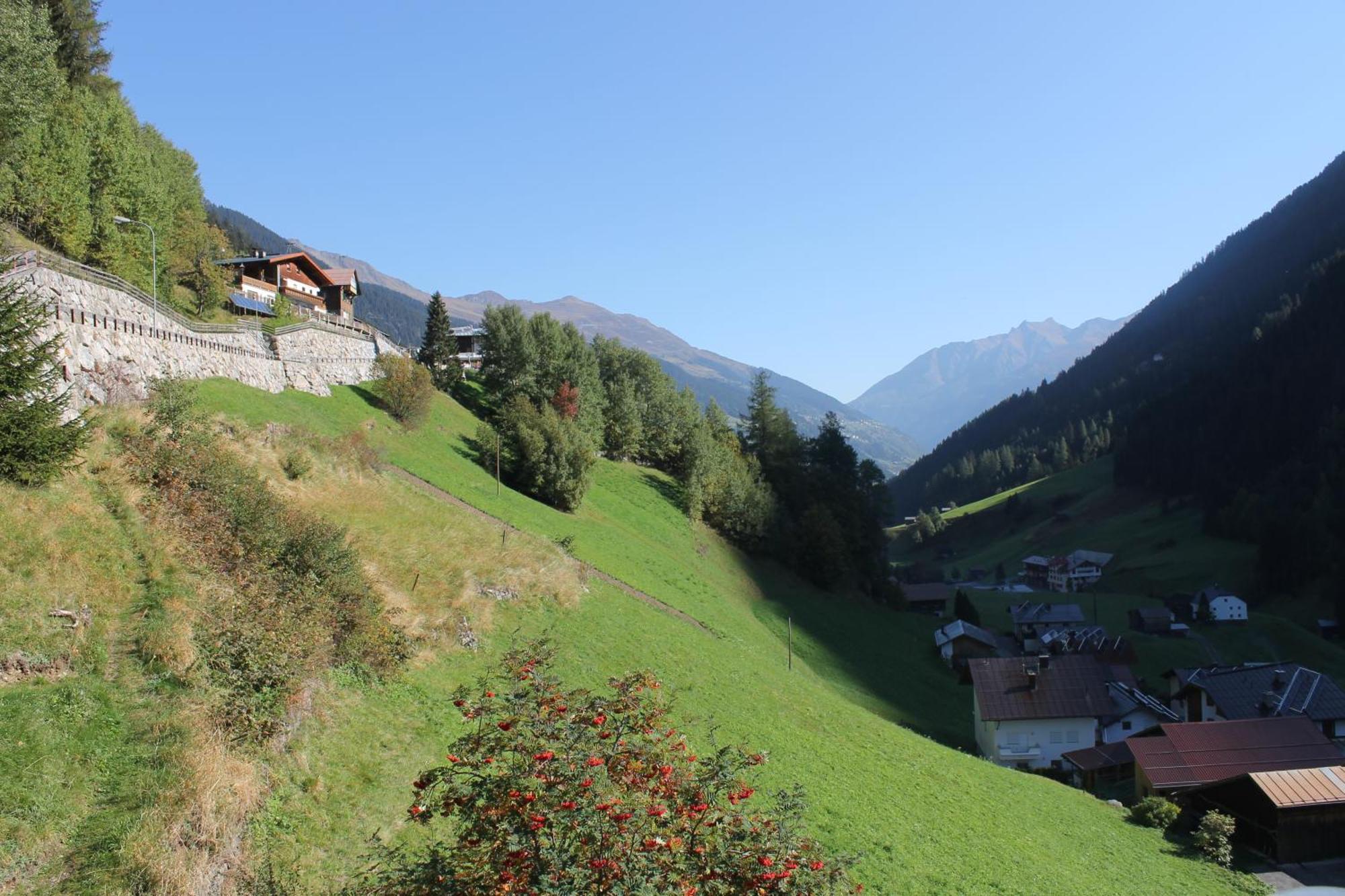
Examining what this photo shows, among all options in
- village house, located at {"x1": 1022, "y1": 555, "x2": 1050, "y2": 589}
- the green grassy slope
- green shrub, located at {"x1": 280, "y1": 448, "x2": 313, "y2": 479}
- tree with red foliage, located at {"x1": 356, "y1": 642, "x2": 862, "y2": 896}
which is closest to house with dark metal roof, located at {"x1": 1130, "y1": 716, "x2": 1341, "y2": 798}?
the green grassy slope

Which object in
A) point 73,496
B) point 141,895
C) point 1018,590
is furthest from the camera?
point 1018,590

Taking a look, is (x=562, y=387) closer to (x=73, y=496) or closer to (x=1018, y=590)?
(x=73, y=496)

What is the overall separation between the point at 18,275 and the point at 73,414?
16.5ft

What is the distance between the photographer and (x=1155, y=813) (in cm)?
3344

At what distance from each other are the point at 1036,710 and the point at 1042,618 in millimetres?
55436

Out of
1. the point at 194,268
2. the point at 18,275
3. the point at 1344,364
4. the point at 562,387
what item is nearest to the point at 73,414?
the point at 18,275

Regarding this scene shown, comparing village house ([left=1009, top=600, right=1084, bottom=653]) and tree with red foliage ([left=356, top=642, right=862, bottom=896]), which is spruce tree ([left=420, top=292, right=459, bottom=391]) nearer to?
tree with red foliage ([left=356, top=642, right=862, bottom=896])

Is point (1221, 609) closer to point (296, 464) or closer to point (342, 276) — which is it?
point (296, 464)

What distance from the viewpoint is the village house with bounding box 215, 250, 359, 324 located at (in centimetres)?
6041

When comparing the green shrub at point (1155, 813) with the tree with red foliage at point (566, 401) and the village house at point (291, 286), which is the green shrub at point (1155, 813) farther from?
the village house at point (291, 286)

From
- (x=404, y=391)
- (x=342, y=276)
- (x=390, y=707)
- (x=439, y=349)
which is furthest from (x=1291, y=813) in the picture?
(x=342, y=276)

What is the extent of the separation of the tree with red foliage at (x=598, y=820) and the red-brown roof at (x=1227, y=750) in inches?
1499

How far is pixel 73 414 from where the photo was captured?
73.6 feet

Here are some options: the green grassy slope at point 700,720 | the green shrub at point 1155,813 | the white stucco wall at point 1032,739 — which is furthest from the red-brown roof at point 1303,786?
the white stucco wall at point 1032,739
